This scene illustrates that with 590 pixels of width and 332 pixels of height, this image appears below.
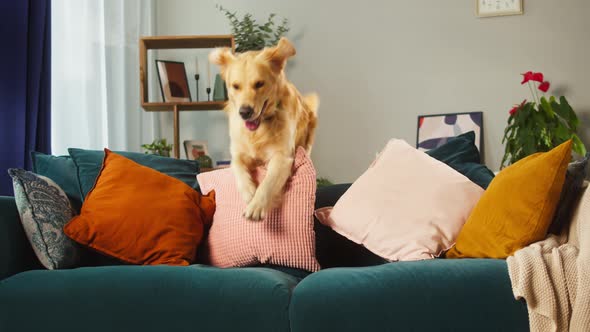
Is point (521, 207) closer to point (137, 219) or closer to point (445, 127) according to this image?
point (137, 219)

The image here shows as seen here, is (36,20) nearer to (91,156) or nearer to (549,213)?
(91,156)

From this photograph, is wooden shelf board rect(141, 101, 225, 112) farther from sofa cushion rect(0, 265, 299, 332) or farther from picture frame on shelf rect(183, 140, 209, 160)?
sofa cushion rect(0, 265, 299, 332)

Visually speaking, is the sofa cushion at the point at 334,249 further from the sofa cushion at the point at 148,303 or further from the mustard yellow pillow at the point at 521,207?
the sofa cushion at the point at 148,303

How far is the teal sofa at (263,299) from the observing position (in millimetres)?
1505

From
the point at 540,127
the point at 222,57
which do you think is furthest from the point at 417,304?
the point at 540,127

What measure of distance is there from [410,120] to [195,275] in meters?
3.06

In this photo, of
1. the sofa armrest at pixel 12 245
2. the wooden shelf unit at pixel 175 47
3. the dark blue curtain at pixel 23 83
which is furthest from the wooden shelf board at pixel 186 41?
the sofa armrest at pixel 12 245

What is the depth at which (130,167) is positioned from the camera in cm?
222

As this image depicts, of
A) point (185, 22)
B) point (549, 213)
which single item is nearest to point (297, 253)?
point (549, 213)

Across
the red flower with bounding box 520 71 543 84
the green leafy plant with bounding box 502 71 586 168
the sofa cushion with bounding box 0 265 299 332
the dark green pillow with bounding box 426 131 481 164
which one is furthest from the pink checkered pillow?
the red flower with bounding box 520 71 543 84

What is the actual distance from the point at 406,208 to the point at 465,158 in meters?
0.41

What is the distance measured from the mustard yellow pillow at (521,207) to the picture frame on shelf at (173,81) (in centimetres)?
279

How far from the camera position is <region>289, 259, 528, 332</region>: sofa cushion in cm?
150

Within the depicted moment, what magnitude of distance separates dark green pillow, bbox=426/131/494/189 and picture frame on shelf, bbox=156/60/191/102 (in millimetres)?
2269
